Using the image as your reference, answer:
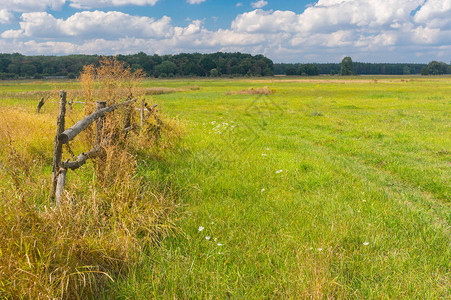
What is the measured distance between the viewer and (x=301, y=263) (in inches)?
141

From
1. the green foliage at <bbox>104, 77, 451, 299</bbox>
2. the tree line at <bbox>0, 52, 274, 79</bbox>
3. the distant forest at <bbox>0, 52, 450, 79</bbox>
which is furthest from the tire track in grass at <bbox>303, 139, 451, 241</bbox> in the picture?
the tree line at <bbox>0, 52, 274, 79</bbox>

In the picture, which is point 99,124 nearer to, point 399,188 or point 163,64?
point 399,188

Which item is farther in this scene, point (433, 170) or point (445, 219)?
point (433, 170)

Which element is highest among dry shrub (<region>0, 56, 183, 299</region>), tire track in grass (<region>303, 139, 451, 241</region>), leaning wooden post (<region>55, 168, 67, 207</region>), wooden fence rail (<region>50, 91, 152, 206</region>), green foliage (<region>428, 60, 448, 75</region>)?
green foliage (<region>428, 60, 448, 75</region>)

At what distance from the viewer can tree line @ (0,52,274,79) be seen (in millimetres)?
98562

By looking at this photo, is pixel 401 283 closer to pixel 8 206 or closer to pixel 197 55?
pixel 8 206

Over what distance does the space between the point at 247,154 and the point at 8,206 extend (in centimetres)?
661

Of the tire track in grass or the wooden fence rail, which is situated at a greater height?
the wooden fence rail

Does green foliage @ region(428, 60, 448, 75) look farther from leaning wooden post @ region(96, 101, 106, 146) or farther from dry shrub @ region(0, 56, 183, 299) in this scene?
leaning wooden post @ region(96, 101, 106, 146)

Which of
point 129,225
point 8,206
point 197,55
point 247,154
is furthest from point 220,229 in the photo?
point 197,55

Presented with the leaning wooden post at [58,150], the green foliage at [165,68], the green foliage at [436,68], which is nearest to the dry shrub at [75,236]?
the leaning wooden post at [58,150]

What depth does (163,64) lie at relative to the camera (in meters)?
119

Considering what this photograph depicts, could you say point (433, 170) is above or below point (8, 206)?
below

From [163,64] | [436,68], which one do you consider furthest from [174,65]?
[436,68]
